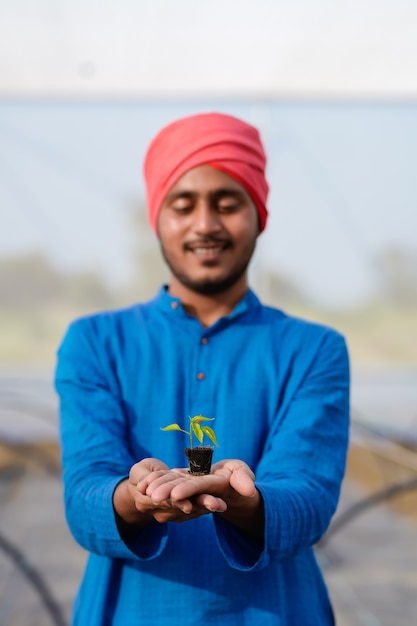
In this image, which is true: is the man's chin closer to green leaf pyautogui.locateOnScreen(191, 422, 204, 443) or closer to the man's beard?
the man's beard

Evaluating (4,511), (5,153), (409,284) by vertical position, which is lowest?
(409,284)

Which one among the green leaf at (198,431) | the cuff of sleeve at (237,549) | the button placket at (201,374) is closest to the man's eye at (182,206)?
the button placket at (201,374)

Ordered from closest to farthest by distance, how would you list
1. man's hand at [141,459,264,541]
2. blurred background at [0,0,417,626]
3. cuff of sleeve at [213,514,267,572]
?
man's hand at [141,459,264,541], cuff of sleeve at [213,514,267,572], blurred background at [0,0,417,626]

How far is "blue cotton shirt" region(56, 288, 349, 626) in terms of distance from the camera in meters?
1.20

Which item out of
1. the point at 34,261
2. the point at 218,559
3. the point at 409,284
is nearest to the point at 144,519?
the point at 218,559

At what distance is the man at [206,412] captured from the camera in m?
1.20

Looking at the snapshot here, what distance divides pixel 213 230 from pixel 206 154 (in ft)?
0.42

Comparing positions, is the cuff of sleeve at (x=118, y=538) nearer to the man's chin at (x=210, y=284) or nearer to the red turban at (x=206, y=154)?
the man's chin at (x=210, y=284)

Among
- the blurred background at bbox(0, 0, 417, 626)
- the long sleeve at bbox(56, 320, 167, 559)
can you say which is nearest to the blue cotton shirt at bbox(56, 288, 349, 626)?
the long sleeve at bbox(56, 320, 167, 559)

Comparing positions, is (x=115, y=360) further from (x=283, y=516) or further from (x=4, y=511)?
(x=4, y=511)

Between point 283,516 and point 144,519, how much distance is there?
177mm

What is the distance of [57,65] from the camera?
3.53m

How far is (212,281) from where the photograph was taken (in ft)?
4.55

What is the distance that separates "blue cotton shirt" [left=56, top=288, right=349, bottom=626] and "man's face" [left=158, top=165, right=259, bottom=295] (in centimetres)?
7
